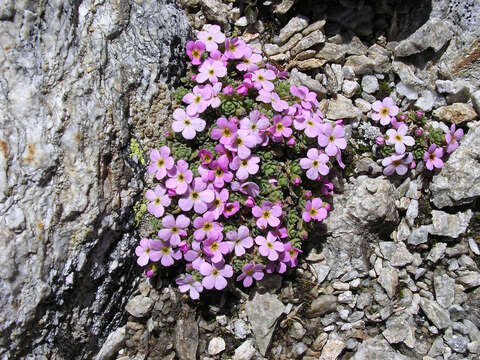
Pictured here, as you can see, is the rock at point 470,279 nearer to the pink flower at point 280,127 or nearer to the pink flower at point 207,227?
the pink flower at point 280,127

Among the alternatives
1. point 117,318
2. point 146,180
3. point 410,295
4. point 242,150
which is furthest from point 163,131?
point 410,295

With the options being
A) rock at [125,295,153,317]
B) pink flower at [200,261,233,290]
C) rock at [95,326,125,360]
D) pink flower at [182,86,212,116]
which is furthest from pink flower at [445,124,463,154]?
rock at [95,326,125,360]

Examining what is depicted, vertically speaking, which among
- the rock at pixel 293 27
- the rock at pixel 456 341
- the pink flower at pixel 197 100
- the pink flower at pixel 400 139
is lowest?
the rock at pixel 456 341

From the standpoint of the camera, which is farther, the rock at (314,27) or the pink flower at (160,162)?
the rock at (314,27)

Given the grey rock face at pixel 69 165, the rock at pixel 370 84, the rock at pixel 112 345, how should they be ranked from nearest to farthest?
1. the grey rock face at pixel 69 165
2. the rock at pixel 112 345
3. the rock at pixel 370 84

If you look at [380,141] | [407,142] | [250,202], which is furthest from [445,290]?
[250,202]

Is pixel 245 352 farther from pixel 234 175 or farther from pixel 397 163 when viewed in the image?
pixel 397 163

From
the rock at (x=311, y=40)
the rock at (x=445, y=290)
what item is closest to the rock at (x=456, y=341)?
the rock at (x=445, y=290)
